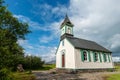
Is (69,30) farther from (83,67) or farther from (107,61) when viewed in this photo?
(107,61)

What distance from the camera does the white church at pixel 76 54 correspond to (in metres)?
20.4

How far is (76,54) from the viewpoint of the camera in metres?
20.2

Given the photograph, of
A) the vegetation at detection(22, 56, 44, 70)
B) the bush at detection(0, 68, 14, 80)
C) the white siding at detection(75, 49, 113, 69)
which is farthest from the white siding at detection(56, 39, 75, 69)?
the bush at detection(0, 68, 14, 80)

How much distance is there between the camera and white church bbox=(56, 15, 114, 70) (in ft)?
66.9

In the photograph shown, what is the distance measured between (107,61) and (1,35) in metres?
24.7

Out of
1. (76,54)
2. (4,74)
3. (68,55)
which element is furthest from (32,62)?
(4,74)

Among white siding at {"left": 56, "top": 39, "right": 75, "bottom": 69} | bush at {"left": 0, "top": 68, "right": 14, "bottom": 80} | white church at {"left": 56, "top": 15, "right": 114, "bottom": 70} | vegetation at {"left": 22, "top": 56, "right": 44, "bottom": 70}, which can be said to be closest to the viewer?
bush at {"left": 0, "top": 68, "right": 14, "bottom": 80}

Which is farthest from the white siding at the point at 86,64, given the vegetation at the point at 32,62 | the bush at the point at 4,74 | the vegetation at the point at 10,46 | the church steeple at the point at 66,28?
the bush at the point at 4,74

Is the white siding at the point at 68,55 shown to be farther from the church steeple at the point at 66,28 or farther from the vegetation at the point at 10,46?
the vegetation at the point at 10,46

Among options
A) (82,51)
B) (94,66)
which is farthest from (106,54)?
(82,51)

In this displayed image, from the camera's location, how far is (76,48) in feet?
66.9

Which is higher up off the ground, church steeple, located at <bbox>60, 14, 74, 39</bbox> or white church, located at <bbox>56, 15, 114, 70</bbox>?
church steeple, located at <bbox>60, 14, 74, 39</bbox>

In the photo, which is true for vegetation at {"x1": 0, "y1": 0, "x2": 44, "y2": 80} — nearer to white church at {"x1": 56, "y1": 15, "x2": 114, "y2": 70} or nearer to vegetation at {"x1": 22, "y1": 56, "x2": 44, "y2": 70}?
vegetation at {"x1": 22, "y1": 56, "x2": 44, "y2": 70}

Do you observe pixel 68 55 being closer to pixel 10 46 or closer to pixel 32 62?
pixel 32 62
